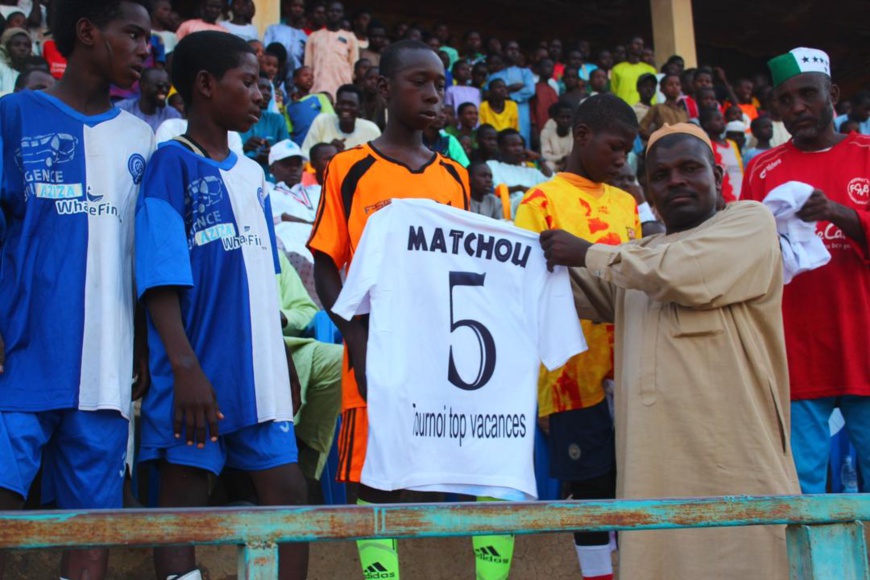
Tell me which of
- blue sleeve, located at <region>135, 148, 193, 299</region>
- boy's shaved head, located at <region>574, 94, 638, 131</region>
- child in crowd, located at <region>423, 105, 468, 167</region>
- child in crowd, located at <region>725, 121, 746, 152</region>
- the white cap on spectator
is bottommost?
blue sleeve, located at <region>135, 148, 193, 299</region>

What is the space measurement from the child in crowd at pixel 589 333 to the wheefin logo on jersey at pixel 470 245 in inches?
14.2

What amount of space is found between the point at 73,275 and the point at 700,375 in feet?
6.09

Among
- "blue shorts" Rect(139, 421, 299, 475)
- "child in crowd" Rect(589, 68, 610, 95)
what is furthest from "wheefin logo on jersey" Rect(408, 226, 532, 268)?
"child in crowd" Rect(589, 68, 610, 95)

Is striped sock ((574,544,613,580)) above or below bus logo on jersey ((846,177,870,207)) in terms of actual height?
below

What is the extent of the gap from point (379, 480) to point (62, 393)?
913mm

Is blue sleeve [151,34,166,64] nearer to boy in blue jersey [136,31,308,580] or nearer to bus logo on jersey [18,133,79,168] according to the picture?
boy in blue jersey [136,31,308,580]

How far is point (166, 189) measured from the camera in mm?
2824

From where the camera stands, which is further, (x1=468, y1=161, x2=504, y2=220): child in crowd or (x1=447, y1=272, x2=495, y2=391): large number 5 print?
(x1=468, y1=161, x2=504, y2=220): child in crowd

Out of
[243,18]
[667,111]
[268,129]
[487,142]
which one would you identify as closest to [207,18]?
[243,18]

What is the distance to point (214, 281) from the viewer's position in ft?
9.43

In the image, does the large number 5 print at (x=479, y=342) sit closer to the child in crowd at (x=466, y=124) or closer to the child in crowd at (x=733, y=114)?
the child in crowd at (x=466, y=124)

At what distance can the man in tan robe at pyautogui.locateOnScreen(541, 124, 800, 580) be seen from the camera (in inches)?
113

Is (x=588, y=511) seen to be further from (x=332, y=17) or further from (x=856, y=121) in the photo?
(x=856, y=121)

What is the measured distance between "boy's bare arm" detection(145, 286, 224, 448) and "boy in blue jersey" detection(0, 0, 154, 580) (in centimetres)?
14
